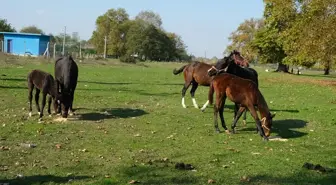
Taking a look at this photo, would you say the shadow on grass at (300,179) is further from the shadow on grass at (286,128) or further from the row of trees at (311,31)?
the row of trees at (311,31)

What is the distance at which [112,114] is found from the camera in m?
15.8

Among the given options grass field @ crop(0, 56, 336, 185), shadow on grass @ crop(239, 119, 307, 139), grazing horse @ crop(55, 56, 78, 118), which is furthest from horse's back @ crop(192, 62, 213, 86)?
grazing horse @ crop(55, 56, 78, 118)

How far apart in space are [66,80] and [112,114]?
2.24 meters

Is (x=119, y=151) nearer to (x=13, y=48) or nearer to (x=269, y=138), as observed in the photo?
(x=269, y=138)

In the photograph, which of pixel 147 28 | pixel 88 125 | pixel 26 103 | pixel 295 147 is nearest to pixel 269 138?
pixel 295 147

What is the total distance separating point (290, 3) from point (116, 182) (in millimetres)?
42776

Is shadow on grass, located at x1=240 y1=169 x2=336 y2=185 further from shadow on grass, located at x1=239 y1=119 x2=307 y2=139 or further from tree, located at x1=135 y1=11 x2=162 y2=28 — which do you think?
tree, located at x1=135 y1=11 x2=162 y2=28

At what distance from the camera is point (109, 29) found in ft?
381

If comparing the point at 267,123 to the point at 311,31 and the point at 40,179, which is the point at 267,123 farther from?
the point at 311,31

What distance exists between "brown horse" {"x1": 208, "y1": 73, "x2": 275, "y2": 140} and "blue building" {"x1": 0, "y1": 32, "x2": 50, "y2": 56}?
6050cm

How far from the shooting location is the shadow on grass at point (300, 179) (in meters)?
7.76

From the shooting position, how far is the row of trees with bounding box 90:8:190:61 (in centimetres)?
10644

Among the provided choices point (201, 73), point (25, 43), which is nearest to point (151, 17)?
point (25, 43)

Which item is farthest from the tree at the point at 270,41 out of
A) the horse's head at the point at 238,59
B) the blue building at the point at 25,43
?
the horse's head at the point at 238,59
